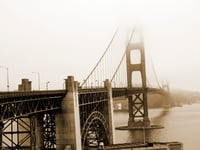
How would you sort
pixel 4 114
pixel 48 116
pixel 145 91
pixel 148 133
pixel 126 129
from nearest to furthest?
pixel 4 114 → pixel 48 116 → pixel 148 133 → pixel 126 129 → pixel 145 91

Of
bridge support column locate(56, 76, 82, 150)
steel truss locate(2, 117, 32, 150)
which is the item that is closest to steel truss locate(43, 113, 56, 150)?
steel truss locate(2, 117, 32, 150)

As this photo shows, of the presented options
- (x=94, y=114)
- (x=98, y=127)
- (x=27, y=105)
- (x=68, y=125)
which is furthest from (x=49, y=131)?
(x=98, y=127)

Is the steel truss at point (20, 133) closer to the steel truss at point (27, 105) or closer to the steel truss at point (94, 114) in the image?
the steel truss at point (27, 105)

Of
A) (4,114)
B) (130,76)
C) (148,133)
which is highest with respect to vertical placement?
(130,76)

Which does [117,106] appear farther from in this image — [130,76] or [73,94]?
[73,94]

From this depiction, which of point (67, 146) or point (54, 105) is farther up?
point (54, 105)

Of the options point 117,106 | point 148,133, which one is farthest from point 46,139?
point 117,106

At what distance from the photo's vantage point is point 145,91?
3403 inches

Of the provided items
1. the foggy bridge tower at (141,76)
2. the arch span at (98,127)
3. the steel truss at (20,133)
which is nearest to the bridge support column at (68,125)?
the steel truss at (20,133)

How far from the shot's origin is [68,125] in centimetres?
3247

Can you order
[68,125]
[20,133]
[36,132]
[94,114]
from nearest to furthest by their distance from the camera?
[36,132]
[20,133]
[68,125]
[94,114]

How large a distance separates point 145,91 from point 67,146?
55.7 m

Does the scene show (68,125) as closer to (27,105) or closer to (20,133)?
(20,133)

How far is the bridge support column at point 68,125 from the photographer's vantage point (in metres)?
32.4
